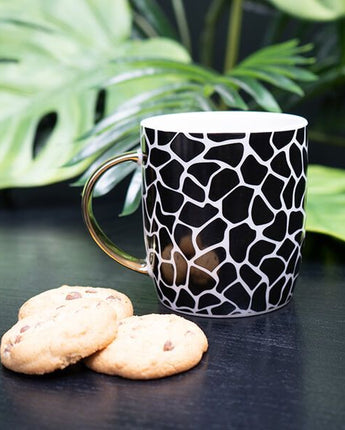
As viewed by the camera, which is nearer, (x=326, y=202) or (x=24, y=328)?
(x=24, y=328)

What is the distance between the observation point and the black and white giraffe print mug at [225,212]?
589 mm

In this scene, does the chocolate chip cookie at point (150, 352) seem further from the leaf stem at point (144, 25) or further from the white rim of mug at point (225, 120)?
the leaf stem at point (144, 25)

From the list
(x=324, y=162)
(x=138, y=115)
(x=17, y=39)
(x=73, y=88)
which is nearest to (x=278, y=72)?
(x=138, y=115)

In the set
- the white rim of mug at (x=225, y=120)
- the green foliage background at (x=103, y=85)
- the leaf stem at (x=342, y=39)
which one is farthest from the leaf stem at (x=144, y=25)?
the white rim of mug at (x=225, y=120)

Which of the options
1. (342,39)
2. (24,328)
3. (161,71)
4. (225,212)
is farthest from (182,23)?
(24,328)

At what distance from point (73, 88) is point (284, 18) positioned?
1.60 feet

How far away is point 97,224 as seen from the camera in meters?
0.67

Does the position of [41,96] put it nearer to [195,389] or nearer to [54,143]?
[54,143]

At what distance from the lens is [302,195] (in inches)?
24.9

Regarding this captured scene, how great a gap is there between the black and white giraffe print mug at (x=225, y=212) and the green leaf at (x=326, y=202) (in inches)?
5.3

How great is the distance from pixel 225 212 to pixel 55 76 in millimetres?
573

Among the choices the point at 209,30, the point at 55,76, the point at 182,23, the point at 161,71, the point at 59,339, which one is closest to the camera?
the point at 59,339

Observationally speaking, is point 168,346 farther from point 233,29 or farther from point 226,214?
point 233,29

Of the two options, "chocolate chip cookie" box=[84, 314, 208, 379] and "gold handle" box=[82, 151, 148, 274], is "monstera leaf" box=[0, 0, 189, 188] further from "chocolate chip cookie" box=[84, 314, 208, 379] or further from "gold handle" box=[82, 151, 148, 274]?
"chocolate chip cookie" box=[84, 314, 208, 379]
